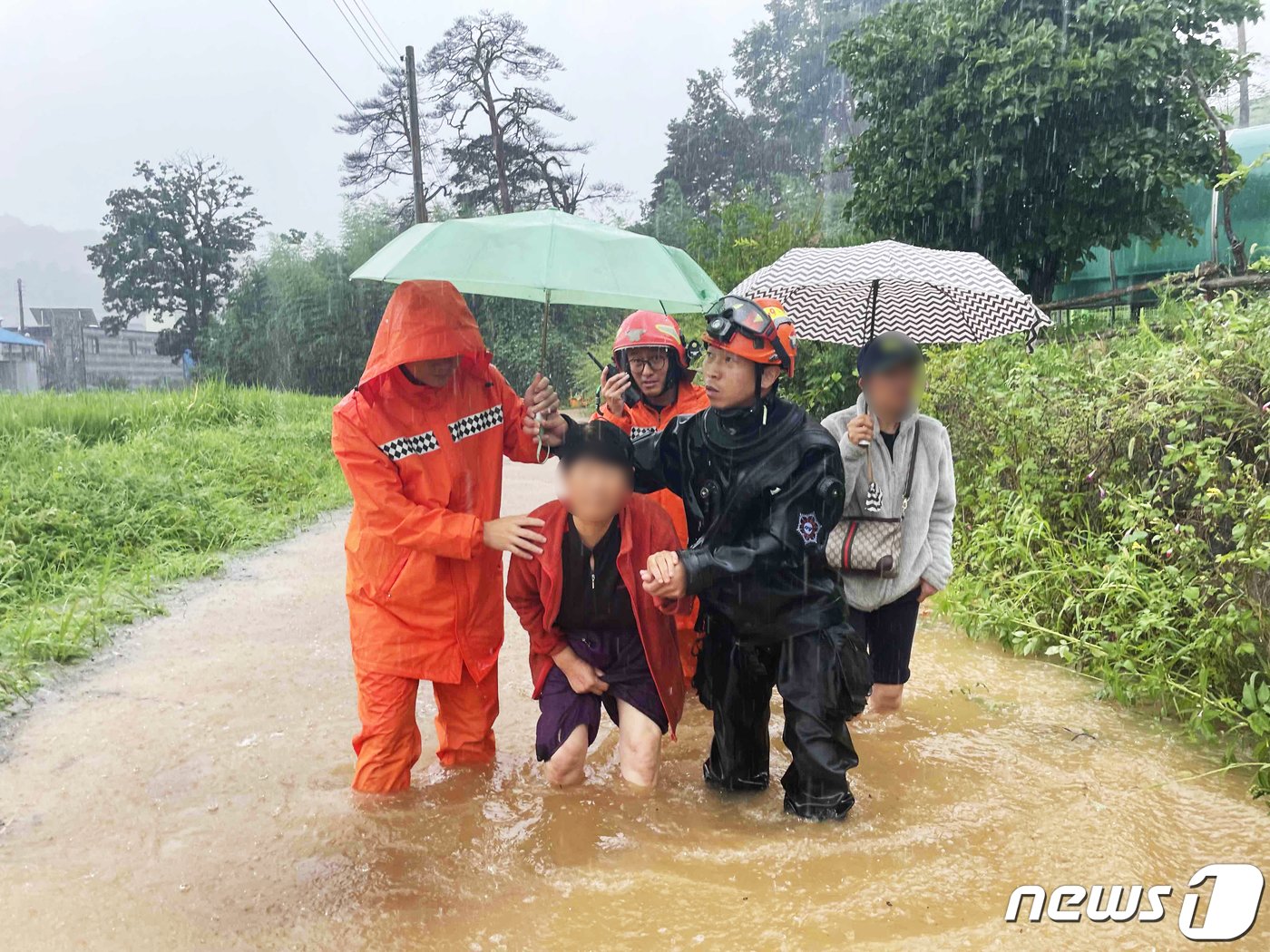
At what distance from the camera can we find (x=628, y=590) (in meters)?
3.48

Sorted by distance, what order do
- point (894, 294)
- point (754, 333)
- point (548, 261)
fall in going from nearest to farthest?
point (548, 261), point (754, 333), point (894, 294)

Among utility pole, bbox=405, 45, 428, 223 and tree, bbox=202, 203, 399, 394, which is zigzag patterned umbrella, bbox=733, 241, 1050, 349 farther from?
tree, bbox=202, 203, 399, 394

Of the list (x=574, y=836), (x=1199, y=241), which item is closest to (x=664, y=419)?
(x=574, y=836)

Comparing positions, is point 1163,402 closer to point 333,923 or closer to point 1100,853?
point 1100,853

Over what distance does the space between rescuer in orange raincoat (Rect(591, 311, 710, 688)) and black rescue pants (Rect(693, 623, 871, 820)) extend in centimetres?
82

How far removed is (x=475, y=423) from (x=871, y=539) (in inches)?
62.7

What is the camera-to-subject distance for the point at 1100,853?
329 centimetres

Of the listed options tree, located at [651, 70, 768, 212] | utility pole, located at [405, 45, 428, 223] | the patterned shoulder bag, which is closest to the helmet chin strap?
the patterned shoulder bag

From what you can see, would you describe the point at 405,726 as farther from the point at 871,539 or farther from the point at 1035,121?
the point at 1035,121

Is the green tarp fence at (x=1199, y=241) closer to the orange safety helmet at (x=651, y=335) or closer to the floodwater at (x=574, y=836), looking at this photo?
the orange safety helmet at (x=651, y=335)

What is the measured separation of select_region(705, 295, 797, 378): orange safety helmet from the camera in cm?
323

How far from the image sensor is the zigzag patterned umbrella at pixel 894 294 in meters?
3.75

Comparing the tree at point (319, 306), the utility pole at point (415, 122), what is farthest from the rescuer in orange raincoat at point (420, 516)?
the tree at point (319, 306)

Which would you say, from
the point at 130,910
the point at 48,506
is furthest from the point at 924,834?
the point at 48,506
